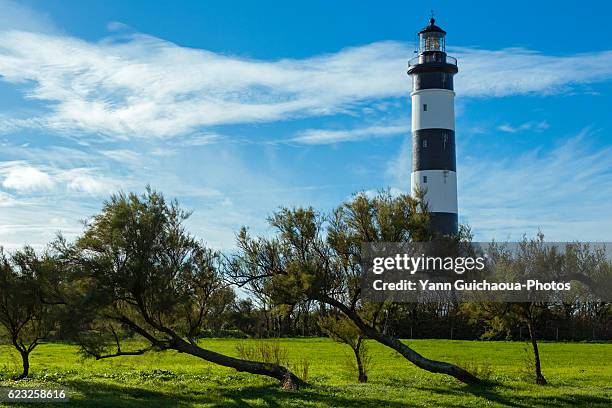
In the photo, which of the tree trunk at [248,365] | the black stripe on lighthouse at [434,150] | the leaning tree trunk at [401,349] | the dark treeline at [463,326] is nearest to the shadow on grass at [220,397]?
the tree trunk at [248,365]

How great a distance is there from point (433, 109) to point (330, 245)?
2687 cm

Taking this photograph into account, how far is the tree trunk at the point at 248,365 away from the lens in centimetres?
2598

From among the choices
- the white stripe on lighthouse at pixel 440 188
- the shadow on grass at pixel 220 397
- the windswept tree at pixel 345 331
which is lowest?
the shadow on grass at pixel 220 397

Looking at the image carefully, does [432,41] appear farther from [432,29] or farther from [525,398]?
[525,398]

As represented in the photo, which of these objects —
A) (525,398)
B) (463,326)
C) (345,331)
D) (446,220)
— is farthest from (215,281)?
(463,326)

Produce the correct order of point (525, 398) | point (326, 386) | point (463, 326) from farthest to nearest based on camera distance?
point (463, 326) → point (326, 386) → point (525, 398)

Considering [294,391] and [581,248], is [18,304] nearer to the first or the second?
[294,391]

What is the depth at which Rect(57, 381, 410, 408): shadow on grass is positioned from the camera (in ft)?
70.0

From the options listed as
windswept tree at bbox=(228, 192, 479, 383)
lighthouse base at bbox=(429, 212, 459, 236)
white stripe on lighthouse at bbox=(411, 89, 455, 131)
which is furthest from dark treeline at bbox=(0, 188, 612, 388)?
white stripe on lighthouse at bbox=(411, 89, 455, 131)

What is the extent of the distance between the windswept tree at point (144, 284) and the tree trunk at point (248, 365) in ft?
0.12

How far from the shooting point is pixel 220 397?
23.2 m

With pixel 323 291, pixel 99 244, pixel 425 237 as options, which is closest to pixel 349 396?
pixel 323 291

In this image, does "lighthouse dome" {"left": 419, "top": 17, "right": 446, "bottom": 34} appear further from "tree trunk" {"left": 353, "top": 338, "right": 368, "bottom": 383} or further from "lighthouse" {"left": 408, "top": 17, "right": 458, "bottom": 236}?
"tree trunk" {"left": 353, "top": 338, "right": 368, "bottom": 383}

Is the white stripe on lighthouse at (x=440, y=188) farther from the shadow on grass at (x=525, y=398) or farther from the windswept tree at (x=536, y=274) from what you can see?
the shadow on grass at (x=525, y=398)
